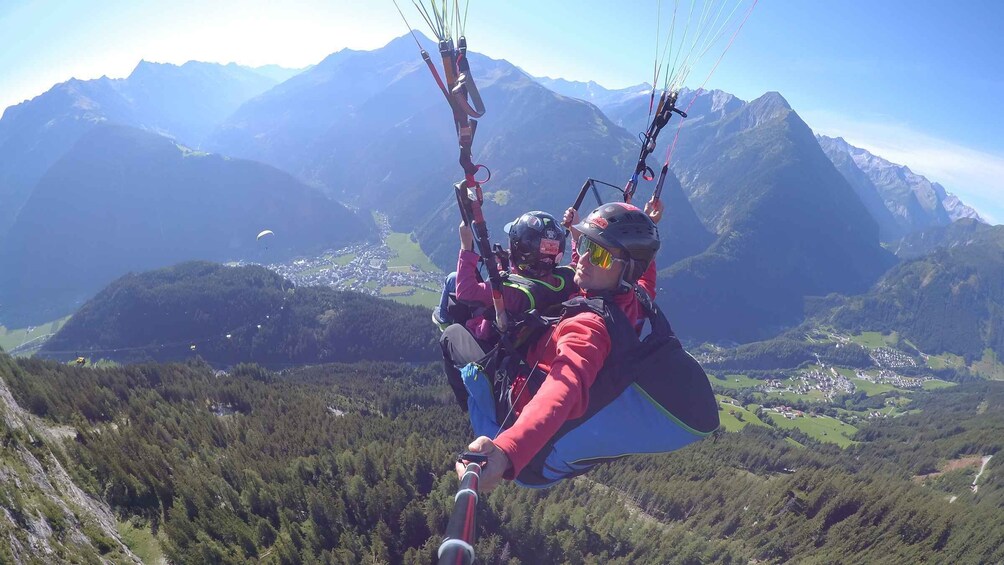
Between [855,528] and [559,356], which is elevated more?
[559,356]

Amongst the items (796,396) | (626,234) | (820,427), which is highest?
(626,234)

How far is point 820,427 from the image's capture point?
106875 mm

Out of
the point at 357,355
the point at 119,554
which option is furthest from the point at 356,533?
the point at 357,355

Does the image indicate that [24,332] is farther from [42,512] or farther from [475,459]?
[475,459]

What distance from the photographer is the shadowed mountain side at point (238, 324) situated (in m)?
112

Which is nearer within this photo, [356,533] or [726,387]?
[356,533]

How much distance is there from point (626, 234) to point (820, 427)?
13047 centimetres

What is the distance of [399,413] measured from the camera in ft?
209

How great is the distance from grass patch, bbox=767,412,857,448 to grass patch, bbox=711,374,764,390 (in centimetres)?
2851

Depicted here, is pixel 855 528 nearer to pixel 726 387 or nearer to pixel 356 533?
pixel 356 533

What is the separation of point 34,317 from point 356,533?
744ft

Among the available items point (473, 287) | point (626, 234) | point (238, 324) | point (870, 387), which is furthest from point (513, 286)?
point (870, 387)

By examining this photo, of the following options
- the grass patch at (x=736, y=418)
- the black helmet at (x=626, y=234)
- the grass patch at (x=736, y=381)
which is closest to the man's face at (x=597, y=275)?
the black helmet at (x=626, y=234)

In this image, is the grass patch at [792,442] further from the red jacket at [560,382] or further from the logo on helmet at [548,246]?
the red jacket at [560,382]
